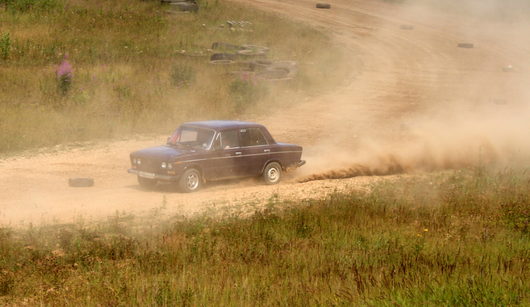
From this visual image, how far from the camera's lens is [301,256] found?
36.4 ft

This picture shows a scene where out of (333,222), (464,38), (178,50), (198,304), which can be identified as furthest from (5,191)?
→ (464,38)

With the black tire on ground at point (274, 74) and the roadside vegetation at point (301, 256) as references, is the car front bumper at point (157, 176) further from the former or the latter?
the black tire on ground at point (274, 74)

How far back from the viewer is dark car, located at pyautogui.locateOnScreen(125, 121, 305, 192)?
55.5ft

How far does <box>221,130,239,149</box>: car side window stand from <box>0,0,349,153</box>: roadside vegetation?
6804 mm

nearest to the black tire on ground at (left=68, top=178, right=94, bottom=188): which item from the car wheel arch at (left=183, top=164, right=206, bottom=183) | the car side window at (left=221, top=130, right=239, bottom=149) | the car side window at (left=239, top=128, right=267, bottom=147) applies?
the car wheel arch at (left=183, top=164, right=206, bottom=183)

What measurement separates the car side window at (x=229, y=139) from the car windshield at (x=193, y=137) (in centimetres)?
27

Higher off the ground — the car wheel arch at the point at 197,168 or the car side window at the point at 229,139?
the car side window at the point at 229,139

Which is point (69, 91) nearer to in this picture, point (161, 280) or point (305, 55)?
point (305, 55)

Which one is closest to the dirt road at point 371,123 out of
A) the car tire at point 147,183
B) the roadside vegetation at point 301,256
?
the car tire at point 147,183

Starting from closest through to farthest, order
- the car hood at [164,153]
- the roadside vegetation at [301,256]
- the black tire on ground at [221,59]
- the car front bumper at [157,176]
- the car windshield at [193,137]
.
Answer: the roadside vegetation at [301,256] → the car front bumper at [157,176] → the car hood at [164,153] → the car windshield at [193,137] → the black tire on ground at [221,59]

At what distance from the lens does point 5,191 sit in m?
17.1

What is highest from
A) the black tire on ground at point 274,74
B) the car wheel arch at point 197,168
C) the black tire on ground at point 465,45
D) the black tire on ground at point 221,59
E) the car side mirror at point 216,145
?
the black tire on ground at point 465,45

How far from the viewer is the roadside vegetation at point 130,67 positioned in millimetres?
24828

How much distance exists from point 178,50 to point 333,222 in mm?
22934
